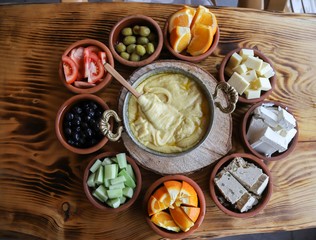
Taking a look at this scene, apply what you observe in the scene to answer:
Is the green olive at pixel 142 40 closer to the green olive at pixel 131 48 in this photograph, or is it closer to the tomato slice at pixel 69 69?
the green olive at pixel 131 48

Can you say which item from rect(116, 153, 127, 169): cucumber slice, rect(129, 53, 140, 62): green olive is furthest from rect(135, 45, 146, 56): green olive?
rect(116, 153, 127, 169): cucumber slice

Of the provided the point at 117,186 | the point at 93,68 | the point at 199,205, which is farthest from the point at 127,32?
→ the point at 199,205

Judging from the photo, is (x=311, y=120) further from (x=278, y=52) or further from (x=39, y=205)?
(x=39, y=205)

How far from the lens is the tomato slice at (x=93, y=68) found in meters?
1.36

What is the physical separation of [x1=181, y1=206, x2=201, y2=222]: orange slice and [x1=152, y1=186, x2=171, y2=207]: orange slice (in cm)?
6

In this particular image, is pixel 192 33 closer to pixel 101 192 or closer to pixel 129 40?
pixel 129 40

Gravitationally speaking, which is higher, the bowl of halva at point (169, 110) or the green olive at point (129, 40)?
the green olive at point (129, 40)

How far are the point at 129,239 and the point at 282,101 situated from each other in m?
0.90

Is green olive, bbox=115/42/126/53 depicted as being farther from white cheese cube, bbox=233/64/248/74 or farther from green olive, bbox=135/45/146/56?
white cheese cube, bbox=233/64/248/74

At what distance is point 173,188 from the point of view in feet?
3.99

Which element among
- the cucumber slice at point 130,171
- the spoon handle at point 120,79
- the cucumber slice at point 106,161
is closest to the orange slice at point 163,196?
the cucumber slice at point 130,171

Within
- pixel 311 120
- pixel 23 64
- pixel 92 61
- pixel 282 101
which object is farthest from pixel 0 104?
pixel 311 120

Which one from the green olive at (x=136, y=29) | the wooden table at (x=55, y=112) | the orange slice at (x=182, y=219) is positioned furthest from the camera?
the green olive at (x=136, y=29)

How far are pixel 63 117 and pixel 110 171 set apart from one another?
0.31 meters
